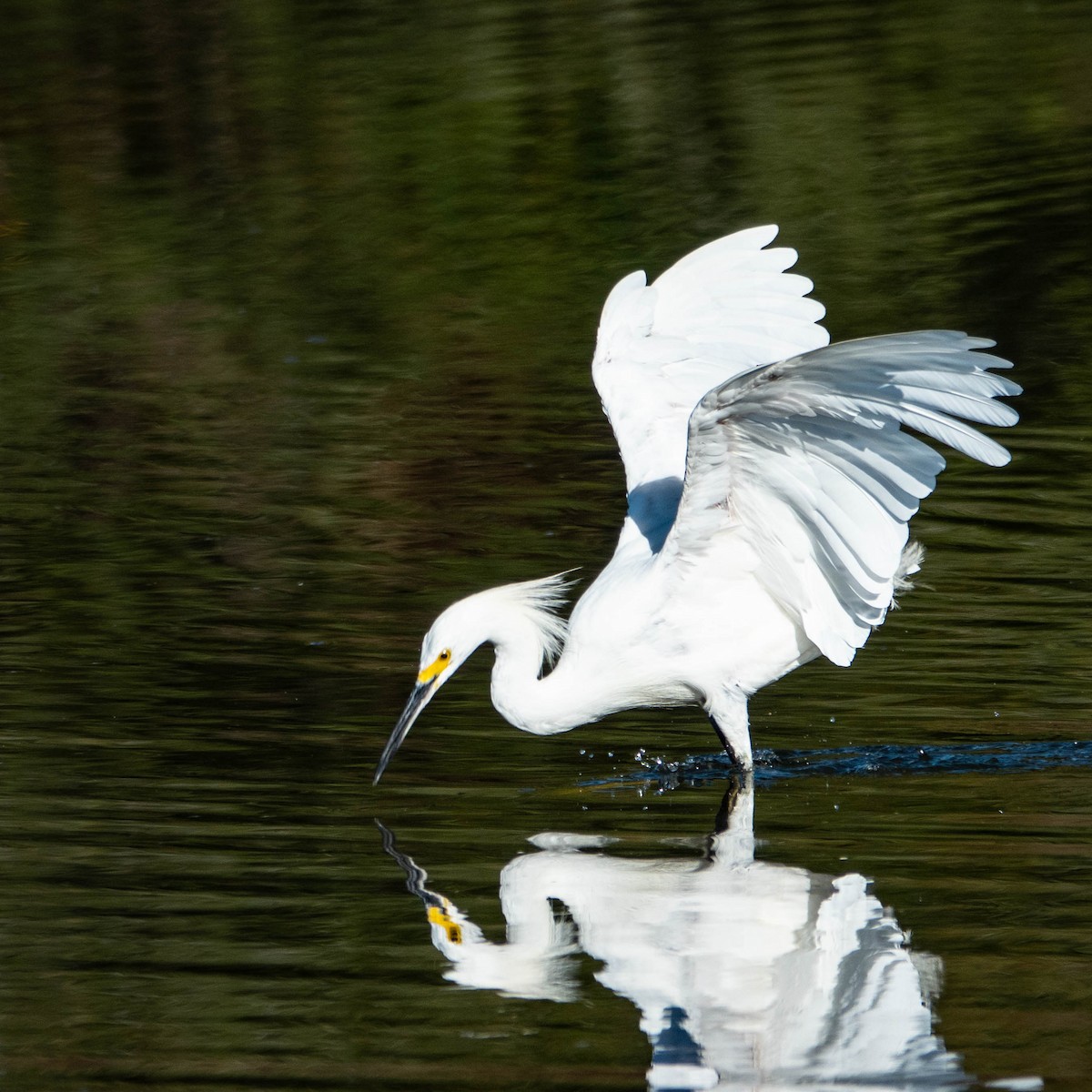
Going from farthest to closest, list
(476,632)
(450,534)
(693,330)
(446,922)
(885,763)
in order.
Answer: (450,534)
(693,330)
(476,632)
(885,763)
(446,922)

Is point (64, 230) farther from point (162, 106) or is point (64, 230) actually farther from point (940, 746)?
point (940, 746)

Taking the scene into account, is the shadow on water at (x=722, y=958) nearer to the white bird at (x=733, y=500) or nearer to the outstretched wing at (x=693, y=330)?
the white bird at (x=733, y=500)

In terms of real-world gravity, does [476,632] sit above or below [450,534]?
above

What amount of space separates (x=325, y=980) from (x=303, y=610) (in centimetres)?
373

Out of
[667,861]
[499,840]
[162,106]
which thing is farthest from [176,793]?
[162,106]

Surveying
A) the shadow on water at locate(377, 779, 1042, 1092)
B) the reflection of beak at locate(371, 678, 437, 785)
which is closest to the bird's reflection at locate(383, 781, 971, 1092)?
the shadow on water at locate(377, 779, 1042, 1092)

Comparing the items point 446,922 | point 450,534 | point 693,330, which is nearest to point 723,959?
point 446,922

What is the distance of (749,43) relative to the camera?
20.3 m

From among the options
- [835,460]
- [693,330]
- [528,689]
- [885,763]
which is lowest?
[885,763]

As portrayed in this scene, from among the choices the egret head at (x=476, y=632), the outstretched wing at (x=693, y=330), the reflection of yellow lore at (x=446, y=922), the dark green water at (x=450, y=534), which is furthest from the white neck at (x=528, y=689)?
the reflection of yellow lore at (x=446, y=922)

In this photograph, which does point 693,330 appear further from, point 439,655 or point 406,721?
point 406,721

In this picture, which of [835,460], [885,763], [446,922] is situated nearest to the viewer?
[446,922]

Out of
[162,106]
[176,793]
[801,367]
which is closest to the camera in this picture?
[801,367]

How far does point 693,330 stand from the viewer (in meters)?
7.61
